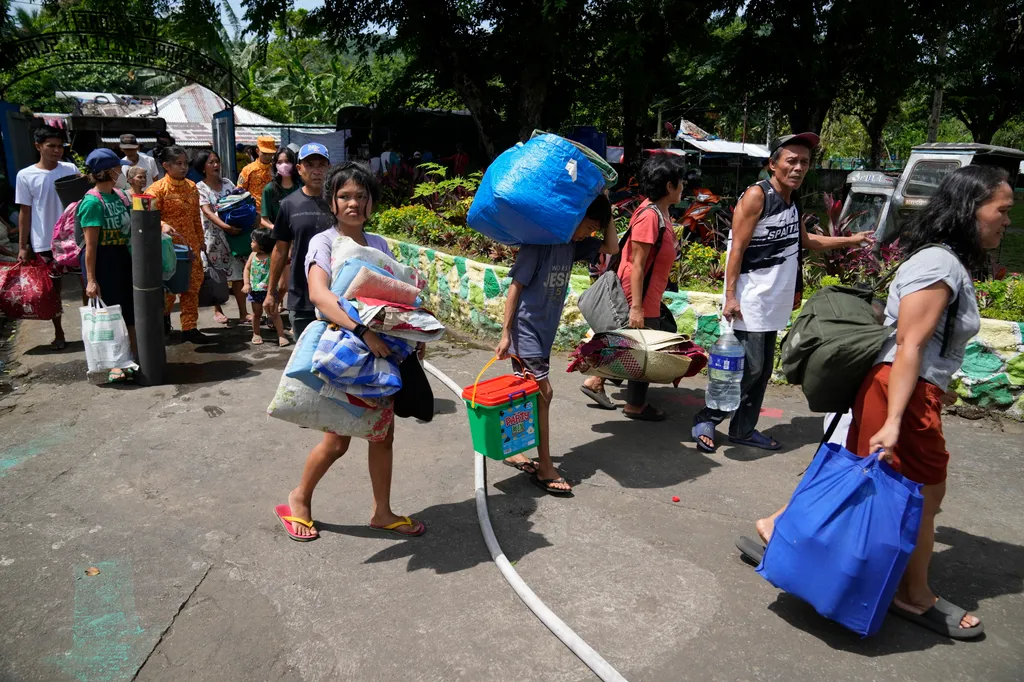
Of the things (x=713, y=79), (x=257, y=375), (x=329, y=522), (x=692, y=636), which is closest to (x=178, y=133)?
(x=713, y=79)

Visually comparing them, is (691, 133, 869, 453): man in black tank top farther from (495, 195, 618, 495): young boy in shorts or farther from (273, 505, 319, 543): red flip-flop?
(273, 505, 319, 543): red flip-flop

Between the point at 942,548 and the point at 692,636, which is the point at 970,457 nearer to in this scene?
the point at 942,548

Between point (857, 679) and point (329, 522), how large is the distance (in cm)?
250

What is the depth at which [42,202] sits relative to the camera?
7160 mm

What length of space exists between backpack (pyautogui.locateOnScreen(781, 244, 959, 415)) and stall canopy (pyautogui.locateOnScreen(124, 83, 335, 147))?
77.9 ft

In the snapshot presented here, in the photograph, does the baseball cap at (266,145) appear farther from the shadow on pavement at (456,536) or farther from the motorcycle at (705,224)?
the shadow on pavement at (456,536)

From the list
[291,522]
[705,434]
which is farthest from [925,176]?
[291,522]

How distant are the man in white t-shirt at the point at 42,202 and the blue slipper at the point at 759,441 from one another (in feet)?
20.0

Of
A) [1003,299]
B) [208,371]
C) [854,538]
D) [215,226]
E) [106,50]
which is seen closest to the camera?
[854,538]

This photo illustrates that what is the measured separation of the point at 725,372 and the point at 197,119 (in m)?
27.4

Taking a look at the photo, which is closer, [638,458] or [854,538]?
[854,538]

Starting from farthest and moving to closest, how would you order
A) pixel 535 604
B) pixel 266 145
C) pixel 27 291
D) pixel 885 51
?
1. pixel 885 51
2. pixel 266 145
3. pixel 27 291
4. pixel 535 604

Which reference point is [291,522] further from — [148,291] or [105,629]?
[148,291]

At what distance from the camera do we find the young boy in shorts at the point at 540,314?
13.6 ft
